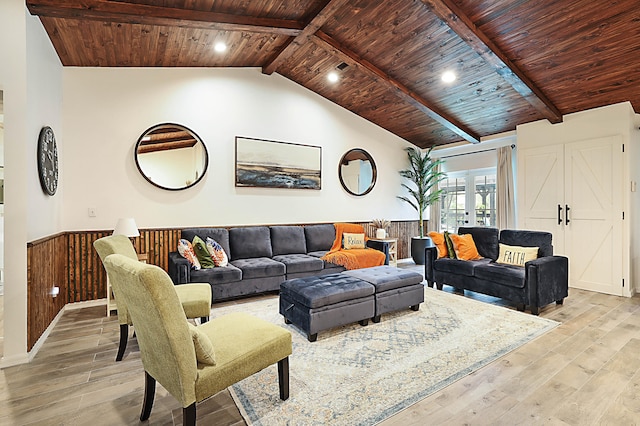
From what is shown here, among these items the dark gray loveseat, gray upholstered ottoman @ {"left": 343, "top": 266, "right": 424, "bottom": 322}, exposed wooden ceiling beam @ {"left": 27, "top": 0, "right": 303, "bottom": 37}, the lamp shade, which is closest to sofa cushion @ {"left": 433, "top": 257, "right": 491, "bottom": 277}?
the dark gray loveseat

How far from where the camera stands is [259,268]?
428 centimetres

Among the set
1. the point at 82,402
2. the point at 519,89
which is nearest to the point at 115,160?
the point at 82,402

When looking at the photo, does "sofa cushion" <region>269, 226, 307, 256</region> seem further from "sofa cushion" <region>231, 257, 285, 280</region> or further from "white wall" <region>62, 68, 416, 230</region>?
"sofa cushion" <region>231, 257, 285, 280</region>

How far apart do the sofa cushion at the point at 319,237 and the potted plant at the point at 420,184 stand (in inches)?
79.8

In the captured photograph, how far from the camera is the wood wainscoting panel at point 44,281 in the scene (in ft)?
8.79

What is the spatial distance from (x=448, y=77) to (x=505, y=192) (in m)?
2.49

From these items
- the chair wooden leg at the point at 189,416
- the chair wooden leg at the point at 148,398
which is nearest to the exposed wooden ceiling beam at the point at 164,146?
the chair wooden leg at the point at 148,398

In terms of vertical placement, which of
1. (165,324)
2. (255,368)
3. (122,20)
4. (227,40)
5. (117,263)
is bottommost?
(255,368)

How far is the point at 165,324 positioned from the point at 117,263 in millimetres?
452

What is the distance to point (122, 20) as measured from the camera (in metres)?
3.22

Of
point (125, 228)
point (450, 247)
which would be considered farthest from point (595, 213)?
point (125, 228)

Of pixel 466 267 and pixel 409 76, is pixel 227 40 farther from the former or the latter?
pixel 466 267

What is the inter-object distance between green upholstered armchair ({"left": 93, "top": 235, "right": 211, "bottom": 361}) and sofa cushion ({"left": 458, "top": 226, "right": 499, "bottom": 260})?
3701mm

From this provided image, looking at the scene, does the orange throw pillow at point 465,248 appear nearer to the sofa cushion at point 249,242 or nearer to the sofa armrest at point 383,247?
the sofa armrest at point 383,247
